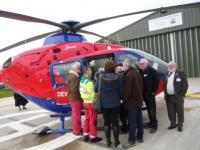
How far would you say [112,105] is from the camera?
663cm

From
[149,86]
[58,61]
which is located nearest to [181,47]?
[58,61]

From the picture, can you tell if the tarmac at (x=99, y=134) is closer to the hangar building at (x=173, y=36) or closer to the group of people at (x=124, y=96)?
the group of people at (x=124, y=96)

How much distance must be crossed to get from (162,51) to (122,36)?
4424 millimetres

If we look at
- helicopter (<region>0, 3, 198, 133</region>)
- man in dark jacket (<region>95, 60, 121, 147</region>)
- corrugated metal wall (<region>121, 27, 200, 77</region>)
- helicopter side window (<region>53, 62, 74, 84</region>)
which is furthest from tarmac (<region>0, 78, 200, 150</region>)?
corrugated metal wall (<region>121, 27, 200, 77</region>)

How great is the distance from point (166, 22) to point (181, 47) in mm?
2270

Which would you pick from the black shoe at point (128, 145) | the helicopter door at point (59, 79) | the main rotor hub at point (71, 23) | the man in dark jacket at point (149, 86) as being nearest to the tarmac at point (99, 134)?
the black shoe at point (128, 145)

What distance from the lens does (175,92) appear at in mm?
7359

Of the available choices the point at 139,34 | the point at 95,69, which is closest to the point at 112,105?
the point at 95,69

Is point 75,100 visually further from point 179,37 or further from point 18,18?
point 179,37

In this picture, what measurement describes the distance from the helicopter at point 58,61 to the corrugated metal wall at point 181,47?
14.8 metres

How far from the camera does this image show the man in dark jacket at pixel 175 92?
23.9ft

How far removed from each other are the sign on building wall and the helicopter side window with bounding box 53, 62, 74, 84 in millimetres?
16298

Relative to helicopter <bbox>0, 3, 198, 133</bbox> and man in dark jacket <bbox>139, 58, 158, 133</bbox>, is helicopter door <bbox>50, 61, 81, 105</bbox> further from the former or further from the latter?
man in dark jacket <bbox>139, 58, 158, 133</bbox>

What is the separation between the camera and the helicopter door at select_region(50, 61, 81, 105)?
8891 millimetres
